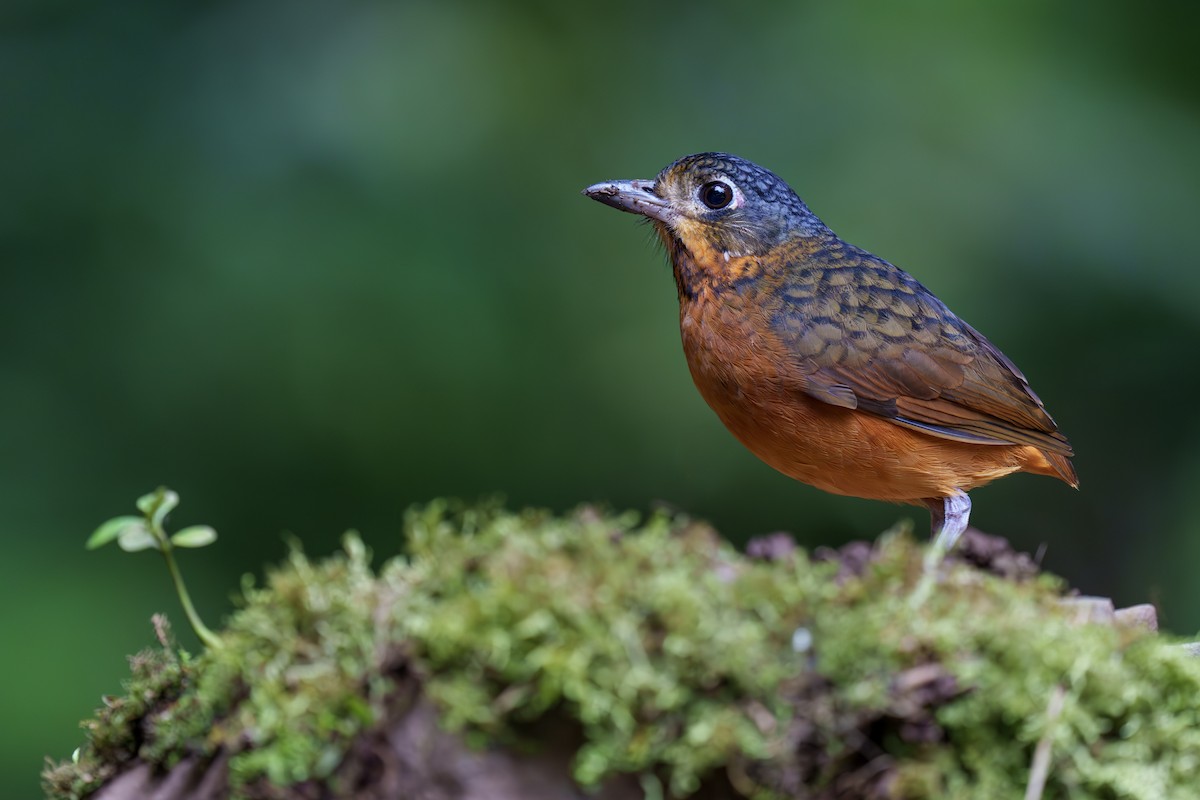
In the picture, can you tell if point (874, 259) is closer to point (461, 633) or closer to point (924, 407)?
point (924, 407)

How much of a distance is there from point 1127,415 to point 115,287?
6.14m

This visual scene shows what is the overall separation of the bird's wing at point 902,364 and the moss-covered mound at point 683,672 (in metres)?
2.00

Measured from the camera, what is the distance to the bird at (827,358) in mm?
4051

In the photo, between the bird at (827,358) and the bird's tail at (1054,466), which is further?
the bird's tail at (1054,466)

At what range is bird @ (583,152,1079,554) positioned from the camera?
13.3 feet

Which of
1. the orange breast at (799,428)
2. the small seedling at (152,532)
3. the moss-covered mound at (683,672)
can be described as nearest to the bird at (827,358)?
the orange breast at (799,428)

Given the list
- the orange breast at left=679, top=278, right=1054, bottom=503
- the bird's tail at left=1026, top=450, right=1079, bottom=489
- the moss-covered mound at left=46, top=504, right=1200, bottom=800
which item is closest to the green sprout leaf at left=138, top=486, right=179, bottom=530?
the moss-covered mound at left=46, top=504, right=1200, bottom=800

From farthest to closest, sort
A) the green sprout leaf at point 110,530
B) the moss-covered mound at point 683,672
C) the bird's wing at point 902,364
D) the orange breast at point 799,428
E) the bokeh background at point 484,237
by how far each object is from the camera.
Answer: the bokeh background at point 484,237 < the bird's wing at point 902,364 < the orange breast at point 799,428 < the green sprout leaf at point 110,530 < the moss-covered mound at point 683,672

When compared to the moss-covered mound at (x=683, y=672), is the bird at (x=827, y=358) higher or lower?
higher

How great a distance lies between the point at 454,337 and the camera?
659cm

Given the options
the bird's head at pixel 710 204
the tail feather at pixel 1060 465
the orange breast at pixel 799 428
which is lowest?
the tail feather at pixel 1060 465

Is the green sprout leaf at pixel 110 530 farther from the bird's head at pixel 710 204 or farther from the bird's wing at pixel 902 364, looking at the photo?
the bird's head at pixel 710 204

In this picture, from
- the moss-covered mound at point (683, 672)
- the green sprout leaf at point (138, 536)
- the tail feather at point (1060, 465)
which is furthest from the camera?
the tail feather at point (1060, 465)

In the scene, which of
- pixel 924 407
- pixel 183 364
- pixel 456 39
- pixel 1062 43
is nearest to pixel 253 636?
pixel 924 407
